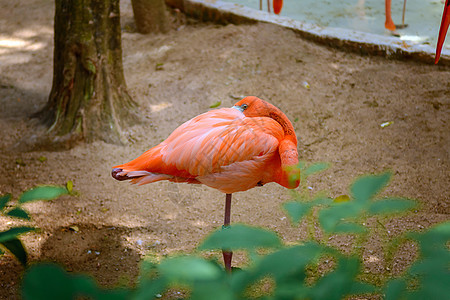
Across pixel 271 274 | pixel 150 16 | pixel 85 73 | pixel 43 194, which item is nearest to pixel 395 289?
pixel 271 274

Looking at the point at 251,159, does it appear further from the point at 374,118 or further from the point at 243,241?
the point at 374,118

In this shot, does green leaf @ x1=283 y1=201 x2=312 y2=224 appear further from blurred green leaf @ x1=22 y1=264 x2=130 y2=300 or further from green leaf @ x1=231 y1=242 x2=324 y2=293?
blurred green leaf @ x1=22 y1=264 x2=130 y2=300

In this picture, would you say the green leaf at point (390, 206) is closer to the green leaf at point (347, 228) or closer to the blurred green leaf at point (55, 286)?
the green leaf at point (347, 228)

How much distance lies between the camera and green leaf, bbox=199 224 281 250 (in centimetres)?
60

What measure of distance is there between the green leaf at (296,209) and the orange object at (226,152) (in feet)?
4.16

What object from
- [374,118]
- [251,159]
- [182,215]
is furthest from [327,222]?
[374,118]

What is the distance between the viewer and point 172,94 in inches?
159

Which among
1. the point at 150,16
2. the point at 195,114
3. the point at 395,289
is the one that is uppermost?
the point at 395,289

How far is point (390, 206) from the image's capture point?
0.69 meters

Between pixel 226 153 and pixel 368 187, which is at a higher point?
pixel 368 187

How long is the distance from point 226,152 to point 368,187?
1.42 m

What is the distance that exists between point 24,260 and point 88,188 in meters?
1.93

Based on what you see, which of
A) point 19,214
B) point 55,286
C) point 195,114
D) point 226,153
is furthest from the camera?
point 195,114

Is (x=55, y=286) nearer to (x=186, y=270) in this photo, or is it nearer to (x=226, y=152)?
(x=186, y=270)
